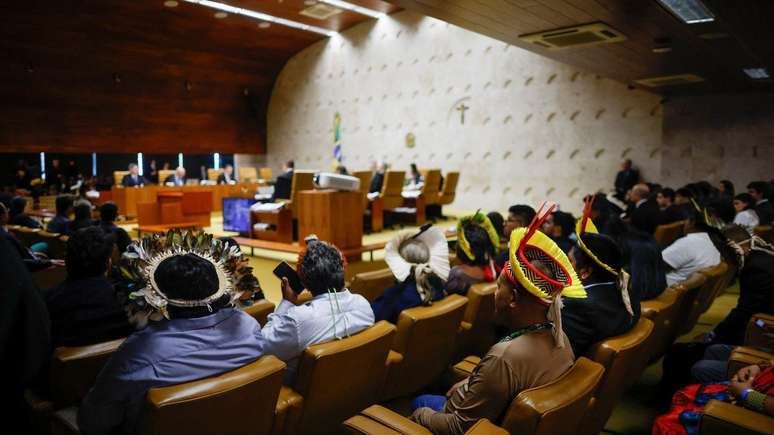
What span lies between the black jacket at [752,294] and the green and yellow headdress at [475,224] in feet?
4.17

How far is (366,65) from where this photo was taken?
572 inches

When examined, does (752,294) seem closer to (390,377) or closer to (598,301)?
(598,301)

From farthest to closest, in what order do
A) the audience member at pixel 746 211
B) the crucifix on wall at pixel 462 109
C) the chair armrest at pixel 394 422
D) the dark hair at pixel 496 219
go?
the crucifix on wall at pixel 462 109
the audience member at pixel 746 211
the dark hair at pixel 496 219
the chair armrest at pixel 394 422

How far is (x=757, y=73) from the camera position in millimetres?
7012

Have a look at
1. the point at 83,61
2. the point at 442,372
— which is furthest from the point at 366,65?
the point at 442,372

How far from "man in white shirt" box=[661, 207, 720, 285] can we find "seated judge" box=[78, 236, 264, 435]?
127 inches

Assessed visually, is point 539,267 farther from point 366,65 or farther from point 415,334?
point 366,65

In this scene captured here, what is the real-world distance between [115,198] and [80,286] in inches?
388

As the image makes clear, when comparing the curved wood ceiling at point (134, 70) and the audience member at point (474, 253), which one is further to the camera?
the curved wood ceiling at point (134, 70)

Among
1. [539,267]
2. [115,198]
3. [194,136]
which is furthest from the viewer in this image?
[194,136]

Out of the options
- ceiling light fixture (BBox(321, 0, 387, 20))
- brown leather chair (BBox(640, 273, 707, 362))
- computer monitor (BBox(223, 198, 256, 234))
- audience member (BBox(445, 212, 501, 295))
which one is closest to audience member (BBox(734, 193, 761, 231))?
brown leather chair (BBox(640, 273, 707, 362))

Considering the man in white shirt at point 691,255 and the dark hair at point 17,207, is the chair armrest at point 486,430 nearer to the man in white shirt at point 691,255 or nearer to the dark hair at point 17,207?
the man in white shirt at point 691,255

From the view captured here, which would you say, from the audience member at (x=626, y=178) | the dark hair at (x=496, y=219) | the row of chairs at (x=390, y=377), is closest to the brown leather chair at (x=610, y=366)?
the row of chairs at (x=390, y=377)

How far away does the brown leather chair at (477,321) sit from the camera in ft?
9.33
